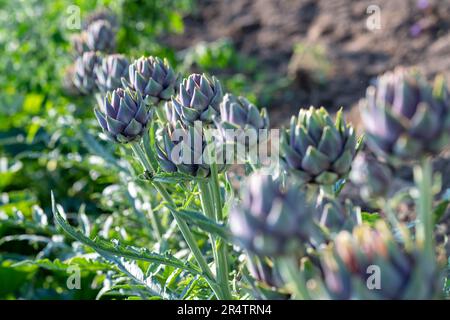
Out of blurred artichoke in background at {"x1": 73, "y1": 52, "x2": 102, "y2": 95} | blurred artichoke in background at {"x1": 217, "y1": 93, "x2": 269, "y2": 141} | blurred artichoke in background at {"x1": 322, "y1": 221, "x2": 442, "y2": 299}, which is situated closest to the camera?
blurred artichoke in background at {"x1": 322, "y1": 221, "x2": 442, "y2": 299}

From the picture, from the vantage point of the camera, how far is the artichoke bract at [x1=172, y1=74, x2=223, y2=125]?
1.22 meters

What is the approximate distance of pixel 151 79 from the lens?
135 cm

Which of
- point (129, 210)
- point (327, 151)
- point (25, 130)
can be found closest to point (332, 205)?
point (327, 151)

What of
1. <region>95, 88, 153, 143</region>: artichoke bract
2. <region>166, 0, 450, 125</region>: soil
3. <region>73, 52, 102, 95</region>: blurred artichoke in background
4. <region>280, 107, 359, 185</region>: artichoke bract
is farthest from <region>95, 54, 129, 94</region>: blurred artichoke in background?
<region>166, 0, 450, 125</region>: soil

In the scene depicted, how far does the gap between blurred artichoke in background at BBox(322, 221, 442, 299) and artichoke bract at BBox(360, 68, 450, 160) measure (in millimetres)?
91

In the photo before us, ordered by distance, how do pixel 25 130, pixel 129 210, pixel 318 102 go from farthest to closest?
1. pixel 318 102
2. pixel 25 130
3. pixel 129 210

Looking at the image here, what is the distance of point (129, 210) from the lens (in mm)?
2150

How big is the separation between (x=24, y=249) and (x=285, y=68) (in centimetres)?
207

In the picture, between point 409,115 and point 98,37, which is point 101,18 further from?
point 409,115

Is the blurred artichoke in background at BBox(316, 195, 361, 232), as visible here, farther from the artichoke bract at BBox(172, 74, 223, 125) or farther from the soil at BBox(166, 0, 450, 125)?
the soil at BBox(166, 0, 450, 125)

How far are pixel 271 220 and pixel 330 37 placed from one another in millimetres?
3566

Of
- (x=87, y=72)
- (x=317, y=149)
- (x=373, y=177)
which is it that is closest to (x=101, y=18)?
(x=87, y=72)

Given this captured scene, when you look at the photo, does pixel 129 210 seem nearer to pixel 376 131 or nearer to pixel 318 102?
pixel 376 131

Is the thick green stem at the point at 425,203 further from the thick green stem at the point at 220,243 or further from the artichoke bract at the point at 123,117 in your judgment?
the artichoke bract at the point at 123,117
